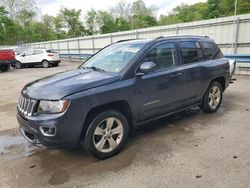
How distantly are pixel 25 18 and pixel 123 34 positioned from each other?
167 feet

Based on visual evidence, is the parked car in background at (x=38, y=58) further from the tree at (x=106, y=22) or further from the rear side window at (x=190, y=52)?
the tree at (x=106, y=22)

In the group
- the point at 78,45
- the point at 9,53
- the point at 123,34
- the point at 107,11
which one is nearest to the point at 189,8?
the point at 107,11

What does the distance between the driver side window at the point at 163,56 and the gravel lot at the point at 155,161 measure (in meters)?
1.26

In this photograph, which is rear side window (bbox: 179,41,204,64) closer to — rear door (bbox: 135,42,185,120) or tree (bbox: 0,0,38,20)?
rear door (bbox: 135,42,185,120)

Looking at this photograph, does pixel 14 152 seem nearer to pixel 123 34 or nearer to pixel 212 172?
pixel 212 172

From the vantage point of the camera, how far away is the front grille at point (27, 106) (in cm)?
330

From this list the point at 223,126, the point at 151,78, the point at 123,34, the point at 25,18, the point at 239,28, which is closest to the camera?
the point at 151,78

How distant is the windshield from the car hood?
0.97 ft

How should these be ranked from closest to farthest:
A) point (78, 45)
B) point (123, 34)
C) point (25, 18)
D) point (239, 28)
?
point (239, 28) → point (123, 34) → point (78, 45) → point (25, 18)

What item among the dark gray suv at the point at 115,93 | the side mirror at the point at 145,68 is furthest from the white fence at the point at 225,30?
the side mirror at the point at 145,68

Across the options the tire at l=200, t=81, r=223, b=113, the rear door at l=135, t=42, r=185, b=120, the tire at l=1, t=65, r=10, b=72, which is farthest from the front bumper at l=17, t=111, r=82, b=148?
the tire at l=1, t=65, r=10, b=72

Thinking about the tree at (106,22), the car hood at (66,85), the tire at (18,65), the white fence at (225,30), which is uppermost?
the tree at (106,22)

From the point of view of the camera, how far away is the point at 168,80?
4.20 m

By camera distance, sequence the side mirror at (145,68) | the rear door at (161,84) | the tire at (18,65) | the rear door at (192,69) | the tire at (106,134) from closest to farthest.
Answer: the tire at (106,134) → the side mirror at (145,68) → the rear door at (161,84) → the rear door at (192,69) → the tire at (18,65)
